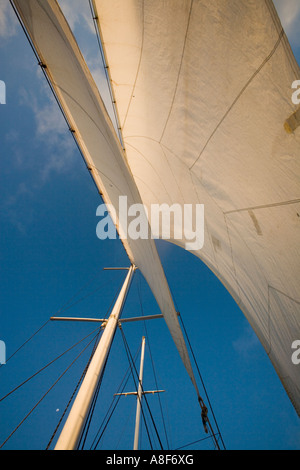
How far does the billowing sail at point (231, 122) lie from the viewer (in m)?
1.61

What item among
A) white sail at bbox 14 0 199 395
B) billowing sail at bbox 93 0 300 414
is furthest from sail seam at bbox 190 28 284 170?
white sail at bbox 14 0 199 395

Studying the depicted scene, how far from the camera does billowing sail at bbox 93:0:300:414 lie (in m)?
1.61

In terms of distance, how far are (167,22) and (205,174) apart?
73.9 inches

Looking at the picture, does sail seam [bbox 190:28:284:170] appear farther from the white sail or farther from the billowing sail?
the white sail

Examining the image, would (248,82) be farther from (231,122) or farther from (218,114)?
(218,114)

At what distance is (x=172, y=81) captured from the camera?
2750mm

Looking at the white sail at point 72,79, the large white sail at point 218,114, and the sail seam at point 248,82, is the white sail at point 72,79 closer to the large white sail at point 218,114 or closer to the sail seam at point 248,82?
the large white sail at point 218,114

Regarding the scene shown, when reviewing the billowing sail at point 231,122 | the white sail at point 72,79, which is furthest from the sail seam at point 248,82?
the white sail at point 72,79

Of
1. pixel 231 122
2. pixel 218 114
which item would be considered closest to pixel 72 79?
pixel 218 114

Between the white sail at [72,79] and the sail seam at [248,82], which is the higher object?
the white sail at [72,79]

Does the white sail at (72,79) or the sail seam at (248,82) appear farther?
the white sail at (72,79)

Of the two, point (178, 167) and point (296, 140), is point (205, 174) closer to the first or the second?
point (178, 167)

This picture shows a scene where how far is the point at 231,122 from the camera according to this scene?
2105 mm
